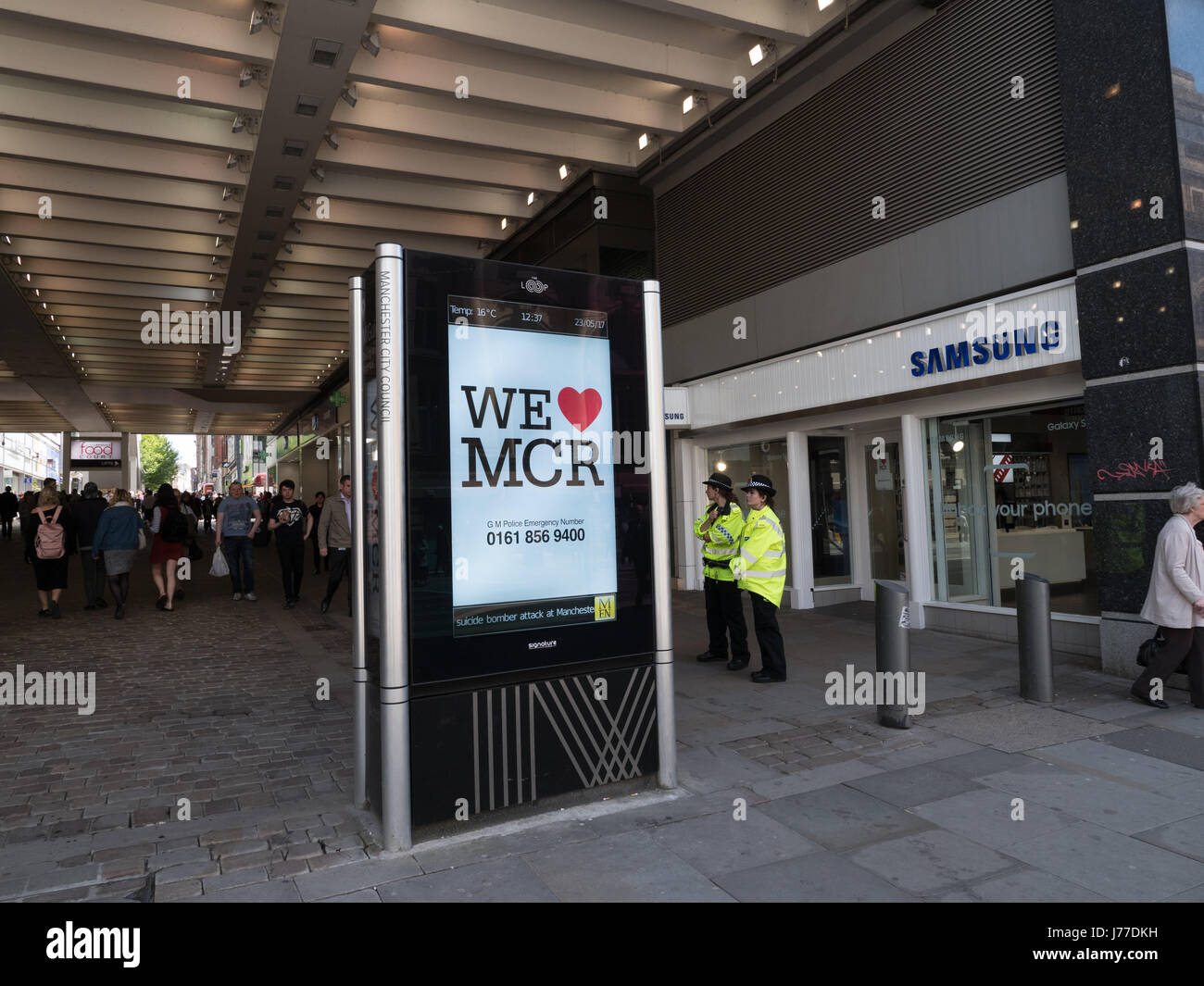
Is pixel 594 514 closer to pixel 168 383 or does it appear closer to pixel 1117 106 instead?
pixel 1117 106

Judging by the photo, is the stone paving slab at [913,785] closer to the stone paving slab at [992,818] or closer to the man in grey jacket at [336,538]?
the stone paving slab at [992,818]

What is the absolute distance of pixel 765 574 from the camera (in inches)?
286

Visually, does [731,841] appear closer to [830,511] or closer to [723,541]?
[723,541]

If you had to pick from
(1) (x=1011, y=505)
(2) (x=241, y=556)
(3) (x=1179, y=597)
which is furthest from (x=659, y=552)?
(2) (x=241, y=556)

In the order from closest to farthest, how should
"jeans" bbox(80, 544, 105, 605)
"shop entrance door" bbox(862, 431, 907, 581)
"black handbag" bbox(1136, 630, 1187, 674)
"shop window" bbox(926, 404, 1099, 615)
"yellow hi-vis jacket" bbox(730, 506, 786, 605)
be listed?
"black handbag" bbox(1136, 630, 1187, 674), "yellow hi-vis jacket" bbox(730, 506, 786, 605), "shop window" bbox(926, 404, 1099, 615), "shop entrance door" bbox(862, 431, 907, 581), "jeans" bbox(80, 544, 105, 605)

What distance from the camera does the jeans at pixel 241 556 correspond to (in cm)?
1341

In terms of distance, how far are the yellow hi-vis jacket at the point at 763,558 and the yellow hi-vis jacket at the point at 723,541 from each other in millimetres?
309

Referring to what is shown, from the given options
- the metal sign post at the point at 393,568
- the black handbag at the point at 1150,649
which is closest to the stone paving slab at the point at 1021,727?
the black handbag at the point at 1150,649

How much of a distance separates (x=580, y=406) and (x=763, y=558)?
326 centimetres

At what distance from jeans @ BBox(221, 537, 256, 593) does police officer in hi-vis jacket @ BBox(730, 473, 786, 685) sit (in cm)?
929

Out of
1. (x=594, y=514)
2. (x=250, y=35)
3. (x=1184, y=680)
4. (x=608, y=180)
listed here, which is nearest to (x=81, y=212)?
(x=250, y=35)

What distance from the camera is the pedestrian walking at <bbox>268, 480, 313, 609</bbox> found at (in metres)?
12.4

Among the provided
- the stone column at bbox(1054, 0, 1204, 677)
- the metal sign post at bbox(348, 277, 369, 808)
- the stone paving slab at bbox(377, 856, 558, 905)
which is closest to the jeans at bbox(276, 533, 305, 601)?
the metal sign post at bbox(348, 277, 369, 808)

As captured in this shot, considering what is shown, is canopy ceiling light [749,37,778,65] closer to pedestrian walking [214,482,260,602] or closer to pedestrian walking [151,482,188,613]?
pedestrian walking [214,482,260,602]
